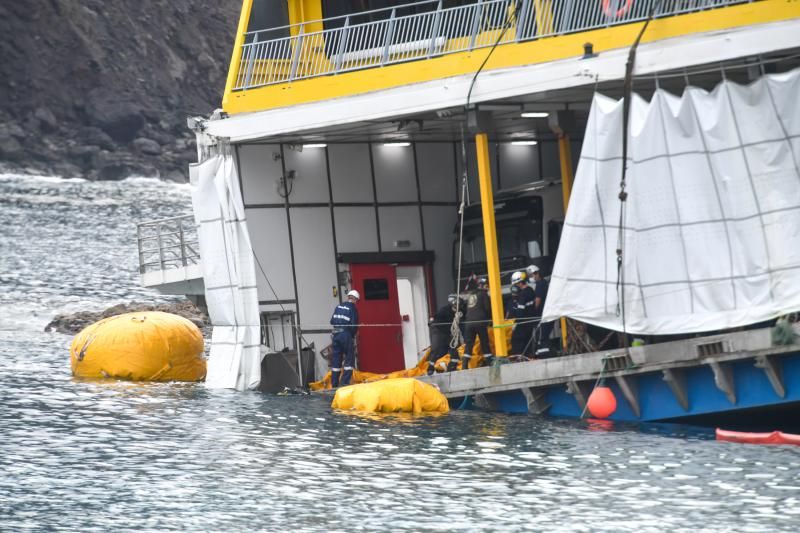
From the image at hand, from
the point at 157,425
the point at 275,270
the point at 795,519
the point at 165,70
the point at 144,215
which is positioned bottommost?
the point at 795,519

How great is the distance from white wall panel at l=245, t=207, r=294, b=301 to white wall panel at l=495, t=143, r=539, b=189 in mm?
5432

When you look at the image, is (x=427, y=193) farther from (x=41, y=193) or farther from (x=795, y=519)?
(x=41, y=193)

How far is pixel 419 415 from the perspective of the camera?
22.2 m

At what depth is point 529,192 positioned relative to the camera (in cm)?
2795

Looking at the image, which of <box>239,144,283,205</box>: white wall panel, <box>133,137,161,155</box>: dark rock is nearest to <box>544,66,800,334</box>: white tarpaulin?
<box>239,144,283,205</box>: white wall panel

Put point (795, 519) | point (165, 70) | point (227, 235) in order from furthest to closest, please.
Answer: point (165, 70)
point (227, 235)
point (795, 519)

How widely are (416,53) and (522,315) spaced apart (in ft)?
16.4

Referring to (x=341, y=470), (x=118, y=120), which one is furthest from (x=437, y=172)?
(x=118, y=120)

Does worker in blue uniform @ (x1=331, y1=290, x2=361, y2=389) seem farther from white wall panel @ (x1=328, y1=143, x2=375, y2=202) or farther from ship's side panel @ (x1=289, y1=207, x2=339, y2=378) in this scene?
white wall panel @ (x1=328, y1=143, x2=375, y2=202)

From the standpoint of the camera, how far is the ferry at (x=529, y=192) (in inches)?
790

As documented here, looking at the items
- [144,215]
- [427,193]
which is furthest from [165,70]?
[427,193]

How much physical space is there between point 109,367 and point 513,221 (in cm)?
794

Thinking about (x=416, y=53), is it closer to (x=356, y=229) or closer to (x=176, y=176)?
(x=356, y=229)

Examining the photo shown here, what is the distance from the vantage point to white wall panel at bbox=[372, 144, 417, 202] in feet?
92.2
